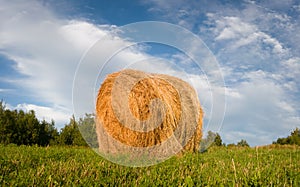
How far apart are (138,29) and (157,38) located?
51 cm

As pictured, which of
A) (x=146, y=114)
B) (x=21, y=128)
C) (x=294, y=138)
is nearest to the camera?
(x=146, y=114)

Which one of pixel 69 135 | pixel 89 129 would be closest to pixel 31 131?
pixel 69 135

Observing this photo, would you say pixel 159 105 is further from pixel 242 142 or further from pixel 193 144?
pixel 242 142

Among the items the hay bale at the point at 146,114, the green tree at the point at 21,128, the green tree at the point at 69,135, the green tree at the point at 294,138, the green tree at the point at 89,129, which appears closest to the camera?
the green tree at the point at 89,129

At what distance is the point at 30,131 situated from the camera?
45.4 ft

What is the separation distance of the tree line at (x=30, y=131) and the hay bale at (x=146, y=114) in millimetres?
3255

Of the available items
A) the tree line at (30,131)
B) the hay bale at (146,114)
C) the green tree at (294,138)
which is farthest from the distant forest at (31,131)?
the green tree at (294,138)

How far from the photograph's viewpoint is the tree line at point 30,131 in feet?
43.1

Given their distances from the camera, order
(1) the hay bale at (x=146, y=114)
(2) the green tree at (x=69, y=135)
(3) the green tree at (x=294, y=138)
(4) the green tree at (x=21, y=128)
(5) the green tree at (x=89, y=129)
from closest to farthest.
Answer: (5) the green tree at (x=89, y=129) < (1) the hay bale at (x=146, y=114) < (4) the green tree at (x=21, y=128) < (2) the green tree at (x=69, y=135) < (3) the green tree at (x=294, y=138)

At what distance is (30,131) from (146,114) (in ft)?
24.9

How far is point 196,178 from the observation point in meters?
4.75

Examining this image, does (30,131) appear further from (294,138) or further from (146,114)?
(294,138)

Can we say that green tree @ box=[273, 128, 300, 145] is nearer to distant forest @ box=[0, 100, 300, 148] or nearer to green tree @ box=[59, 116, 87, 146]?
distant forest @ box=[0, 100, 300, 148]

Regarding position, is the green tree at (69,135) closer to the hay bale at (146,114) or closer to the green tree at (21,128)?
the green tree at (21,128)
